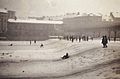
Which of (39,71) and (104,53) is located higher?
(104,53)

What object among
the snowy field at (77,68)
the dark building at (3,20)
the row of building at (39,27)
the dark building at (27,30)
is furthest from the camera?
the dark building at (3,20)

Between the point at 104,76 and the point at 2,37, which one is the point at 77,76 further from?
the point at 2,37

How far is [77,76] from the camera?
11.0 meters

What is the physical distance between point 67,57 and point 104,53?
3119 millimetres

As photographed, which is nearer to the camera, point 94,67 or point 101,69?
point 101,69

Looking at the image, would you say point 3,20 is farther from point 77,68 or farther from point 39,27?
point 77,68

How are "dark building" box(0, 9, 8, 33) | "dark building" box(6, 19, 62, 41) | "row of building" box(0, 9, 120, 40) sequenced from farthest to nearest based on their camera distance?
1. "dark building" box(0, 9, 8, 33)
2. "dark building" box(6, 19, 62, 41)
3. "row of building" box(0, 9, 120, 40)

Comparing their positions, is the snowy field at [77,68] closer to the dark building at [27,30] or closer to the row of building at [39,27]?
the row of building at [39,27]

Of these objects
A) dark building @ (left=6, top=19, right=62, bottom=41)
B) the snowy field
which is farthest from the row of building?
the snowy field

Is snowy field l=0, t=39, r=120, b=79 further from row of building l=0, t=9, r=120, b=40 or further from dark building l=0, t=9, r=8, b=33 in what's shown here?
dark building l=0, t=9, r=8, b=33

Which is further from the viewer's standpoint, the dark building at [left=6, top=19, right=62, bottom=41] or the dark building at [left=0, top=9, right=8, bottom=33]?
the dark building at [left=0, top=9, right=8, bottom=33]

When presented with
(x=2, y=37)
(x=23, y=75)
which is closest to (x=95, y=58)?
(x=23, y=75)

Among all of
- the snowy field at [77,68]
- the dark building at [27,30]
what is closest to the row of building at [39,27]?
the dark building at [27,30]

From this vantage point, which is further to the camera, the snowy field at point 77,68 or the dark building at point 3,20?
the dark building at point 3,20
